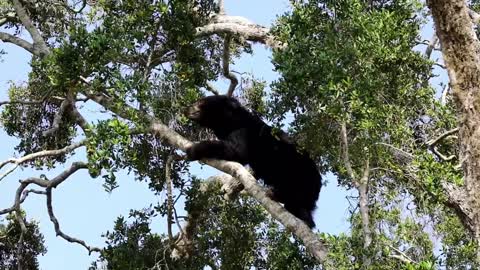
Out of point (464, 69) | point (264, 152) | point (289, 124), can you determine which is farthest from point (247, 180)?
point (264, 152)

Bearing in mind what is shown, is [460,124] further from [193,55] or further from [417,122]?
[193,55]

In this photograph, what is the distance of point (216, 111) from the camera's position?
23.4 ft

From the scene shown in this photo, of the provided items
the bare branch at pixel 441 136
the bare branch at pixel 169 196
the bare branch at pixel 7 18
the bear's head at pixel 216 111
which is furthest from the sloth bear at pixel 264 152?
the bare branch at pixel 7 18

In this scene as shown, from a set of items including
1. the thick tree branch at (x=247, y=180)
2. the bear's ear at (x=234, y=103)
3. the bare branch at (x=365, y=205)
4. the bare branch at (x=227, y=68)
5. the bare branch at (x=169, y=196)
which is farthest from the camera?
the bare branch at (x=227, y=68)

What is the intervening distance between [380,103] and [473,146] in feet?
2.62

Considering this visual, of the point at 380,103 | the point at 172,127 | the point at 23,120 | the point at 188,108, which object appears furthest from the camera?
the point at 23,120

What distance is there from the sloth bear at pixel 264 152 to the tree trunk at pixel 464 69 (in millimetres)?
2323

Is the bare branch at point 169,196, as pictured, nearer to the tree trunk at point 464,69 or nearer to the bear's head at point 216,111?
the bear's head at point 216,111

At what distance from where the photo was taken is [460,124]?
172 inches

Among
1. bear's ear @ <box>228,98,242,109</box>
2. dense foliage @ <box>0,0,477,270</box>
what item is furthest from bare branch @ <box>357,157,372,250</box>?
bear's ear @ <box>228,98,242,109</box>

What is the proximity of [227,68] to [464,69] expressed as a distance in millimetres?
3712

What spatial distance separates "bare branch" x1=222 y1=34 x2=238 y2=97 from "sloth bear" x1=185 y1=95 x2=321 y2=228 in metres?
0.51

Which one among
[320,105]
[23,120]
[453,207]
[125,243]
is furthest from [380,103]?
[23,120]

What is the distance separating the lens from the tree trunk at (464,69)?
14.0 feet
